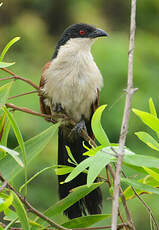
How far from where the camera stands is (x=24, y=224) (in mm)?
1168

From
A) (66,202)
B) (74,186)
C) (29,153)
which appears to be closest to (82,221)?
(66,202)

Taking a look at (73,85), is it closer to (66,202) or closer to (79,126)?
(79,126)

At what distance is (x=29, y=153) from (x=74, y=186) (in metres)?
0.75

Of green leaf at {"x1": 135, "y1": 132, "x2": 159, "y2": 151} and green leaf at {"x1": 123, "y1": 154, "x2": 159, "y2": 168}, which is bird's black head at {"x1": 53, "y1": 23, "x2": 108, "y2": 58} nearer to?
green leaf at {"x1": 135, "y1": 132, "x2": 159, "y2": 151}

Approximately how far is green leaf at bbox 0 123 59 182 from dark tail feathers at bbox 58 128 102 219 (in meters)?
0.52

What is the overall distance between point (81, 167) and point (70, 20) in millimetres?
6085

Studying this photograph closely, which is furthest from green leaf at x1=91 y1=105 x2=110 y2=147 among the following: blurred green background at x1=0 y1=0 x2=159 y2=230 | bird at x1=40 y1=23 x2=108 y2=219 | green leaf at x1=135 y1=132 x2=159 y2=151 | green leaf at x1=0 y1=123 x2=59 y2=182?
blurred green background at x1=0 y1=0 x2=159 y2=230

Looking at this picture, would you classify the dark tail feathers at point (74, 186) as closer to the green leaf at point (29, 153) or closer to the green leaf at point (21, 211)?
the green leaf at point (29, 153)

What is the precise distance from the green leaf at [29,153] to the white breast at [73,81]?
2.49 feet

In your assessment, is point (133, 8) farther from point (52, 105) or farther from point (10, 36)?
point (10, 36)

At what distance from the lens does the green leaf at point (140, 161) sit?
3.72 ft

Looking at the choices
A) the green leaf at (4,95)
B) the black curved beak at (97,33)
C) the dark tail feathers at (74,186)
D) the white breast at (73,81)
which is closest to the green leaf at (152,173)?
the green leaf at (4,95)

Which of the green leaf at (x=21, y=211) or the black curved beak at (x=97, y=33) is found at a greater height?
the black curved beak at (x=97, y=33)

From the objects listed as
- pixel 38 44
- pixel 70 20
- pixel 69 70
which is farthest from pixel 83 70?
pixel 70 20
